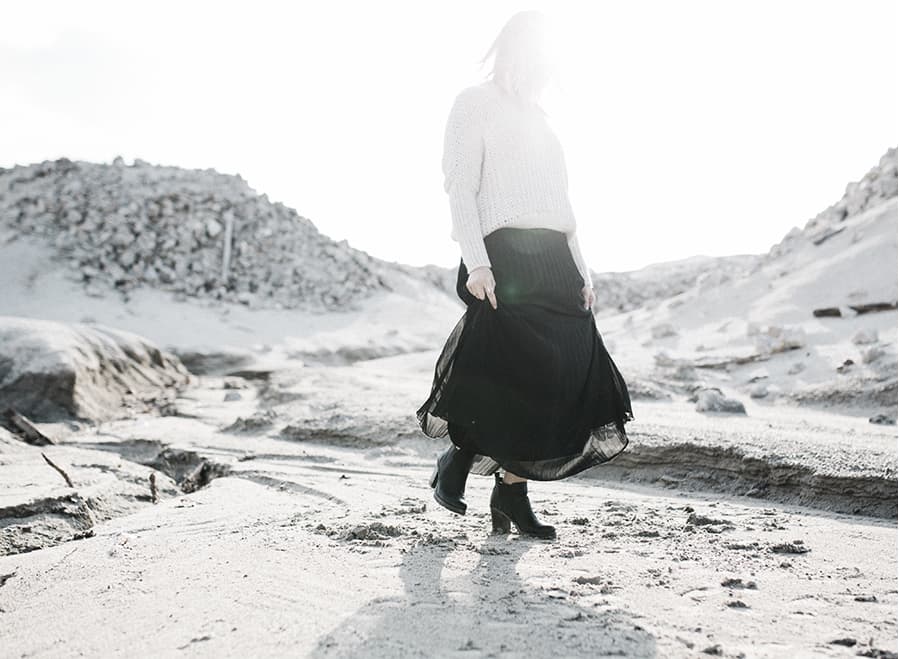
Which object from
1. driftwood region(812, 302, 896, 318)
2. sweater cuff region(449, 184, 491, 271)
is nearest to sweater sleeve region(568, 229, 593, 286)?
sweater cuff region(449, 184, 491, 271)

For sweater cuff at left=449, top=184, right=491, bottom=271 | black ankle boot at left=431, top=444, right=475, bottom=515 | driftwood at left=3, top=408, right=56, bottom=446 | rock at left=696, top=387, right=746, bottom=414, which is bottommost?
driftwood at left=3, top=408, right=56, bottom=446

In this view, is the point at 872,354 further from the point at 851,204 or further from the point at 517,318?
the point at 851,204

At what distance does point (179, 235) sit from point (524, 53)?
14.7 metres

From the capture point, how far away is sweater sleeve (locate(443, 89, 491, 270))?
2391mm

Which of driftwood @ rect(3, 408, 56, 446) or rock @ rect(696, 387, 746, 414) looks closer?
driftwood @ rect(3, 408, 56, 446)

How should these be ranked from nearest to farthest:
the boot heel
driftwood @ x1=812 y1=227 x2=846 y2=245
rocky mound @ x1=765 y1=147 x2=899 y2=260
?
the boot heel < driftwood @ x1=812 y1=227 x2=846 y2=245 < rocky mound @ x1=765 y1=147 x2=899 y2=260

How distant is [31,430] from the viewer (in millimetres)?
4754

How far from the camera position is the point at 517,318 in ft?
7.56

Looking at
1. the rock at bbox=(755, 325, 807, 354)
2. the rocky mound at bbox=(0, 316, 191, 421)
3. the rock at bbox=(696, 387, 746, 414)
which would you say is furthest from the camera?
the rock at bbox=(755, 325, 807, 354)

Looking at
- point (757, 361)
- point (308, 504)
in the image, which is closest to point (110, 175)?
point (757, 361)

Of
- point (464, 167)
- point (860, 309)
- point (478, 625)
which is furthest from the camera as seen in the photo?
point (860, 309)

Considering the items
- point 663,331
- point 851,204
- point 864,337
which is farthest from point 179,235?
point 864,337

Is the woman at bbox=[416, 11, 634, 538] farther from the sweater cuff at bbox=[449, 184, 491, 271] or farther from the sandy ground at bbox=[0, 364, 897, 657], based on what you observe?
the sandy ground at bbox=[0, 364, 897, 657]

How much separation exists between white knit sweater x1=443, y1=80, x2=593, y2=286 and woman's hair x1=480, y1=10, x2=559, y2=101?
0.07 m
